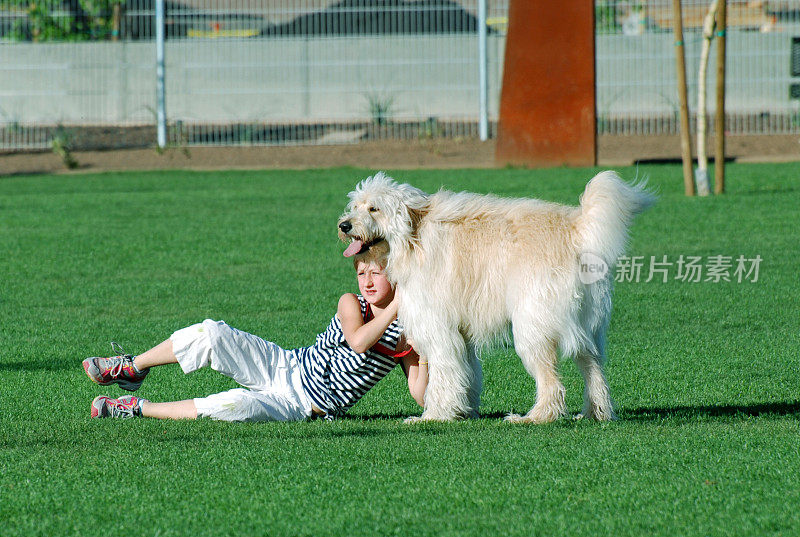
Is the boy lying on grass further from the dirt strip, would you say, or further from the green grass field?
the dirt strip

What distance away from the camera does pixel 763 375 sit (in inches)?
273

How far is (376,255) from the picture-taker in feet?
18.9

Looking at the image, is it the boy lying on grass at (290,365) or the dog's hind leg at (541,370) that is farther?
the boy lying on grass at (290,365)

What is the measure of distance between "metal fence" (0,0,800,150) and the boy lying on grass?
19487 mm

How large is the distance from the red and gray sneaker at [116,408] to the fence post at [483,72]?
1947 cm

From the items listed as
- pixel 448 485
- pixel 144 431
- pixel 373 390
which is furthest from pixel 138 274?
pixel 448 485

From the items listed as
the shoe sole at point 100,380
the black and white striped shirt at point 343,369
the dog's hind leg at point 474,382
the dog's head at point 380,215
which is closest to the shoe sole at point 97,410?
the shoe sole at point 100,380

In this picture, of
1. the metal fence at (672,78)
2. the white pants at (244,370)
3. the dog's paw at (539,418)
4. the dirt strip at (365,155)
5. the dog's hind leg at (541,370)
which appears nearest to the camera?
the dog's hind leg at (541,370)

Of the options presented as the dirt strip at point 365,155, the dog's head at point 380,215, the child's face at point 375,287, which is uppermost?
the dirt strip at point 365,155

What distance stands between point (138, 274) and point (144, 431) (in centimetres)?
610

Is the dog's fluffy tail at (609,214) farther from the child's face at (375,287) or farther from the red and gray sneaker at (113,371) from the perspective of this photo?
the red and gray sneaker at (113,371)

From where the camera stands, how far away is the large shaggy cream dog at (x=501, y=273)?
538cm

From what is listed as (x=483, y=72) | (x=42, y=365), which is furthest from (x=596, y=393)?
(x=483, y=72)

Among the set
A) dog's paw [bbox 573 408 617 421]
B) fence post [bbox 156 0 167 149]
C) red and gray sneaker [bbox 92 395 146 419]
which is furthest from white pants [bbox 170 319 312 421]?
fence post [bbox 156 0 167 149]
